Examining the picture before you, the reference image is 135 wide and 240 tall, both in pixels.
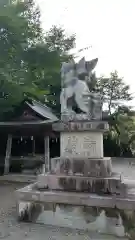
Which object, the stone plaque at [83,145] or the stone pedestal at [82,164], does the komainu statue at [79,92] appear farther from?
the stone plaque at [83,145]

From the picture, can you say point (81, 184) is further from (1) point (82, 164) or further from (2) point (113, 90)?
(2) point (113, 90)

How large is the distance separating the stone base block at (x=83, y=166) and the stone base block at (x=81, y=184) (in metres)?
0.14

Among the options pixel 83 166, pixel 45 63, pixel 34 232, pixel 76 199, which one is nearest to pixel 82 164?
pixel 83 166

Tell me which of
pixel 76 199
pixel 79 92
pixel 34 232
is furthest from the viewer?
pixel 79 92

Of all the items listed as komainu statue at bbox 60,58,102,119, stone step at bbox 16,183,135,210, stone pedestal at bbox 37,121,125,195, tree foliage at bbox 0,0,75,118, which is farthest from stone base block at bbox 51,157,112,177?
tree foliage at bbox 0,0,75,118

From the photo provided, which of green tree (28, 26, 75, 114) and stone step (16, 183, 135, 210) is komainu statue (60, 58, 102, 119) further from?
green tree (28, 26, 75, 114)

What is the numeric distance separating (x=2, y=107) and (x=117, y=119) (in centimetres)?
1353

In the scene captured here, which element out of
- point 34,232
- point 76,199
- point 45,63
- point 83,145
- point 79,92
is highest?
point 45,63

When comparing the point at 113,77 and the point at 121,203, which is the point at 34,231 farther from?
the point at 113,77

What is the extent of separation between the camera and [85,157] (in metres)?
5.35

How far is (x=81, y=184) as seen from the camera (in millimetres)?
5082

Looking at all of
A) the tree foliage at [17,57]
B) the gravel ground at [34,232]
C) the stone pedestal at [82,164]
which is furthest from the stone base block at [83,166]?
the tree foliage at [17,57]

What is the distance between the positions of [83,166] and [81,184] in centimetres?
40

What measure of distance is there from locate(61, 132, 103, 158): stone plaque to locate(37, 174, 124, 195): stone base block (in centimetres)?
58
